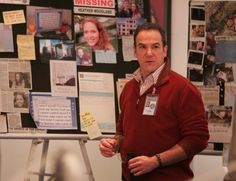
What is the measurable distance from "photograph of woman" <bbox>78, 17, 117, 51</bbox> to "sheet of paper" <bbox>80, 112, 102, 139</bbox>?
0.41 m

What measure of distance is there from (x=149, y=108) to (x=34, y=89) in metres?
0.83

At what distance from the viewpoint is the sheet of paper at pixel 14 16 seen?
88.4 inches

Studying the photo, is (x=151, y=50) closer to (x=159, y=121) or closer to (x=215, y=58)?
(x=159, y=121)

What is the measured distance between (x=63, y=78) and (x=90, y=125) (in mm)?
334

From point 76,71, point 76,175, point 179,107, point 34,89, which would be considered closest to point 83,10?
point 76,71

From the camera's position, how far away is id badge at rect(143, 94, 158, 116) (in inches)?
71.4

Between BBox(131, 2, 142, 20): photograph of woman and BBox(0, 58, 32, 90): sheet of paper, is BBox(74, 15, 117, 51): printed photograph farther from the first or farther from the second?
BBox(0, 58, 32, 90): sheet of paper

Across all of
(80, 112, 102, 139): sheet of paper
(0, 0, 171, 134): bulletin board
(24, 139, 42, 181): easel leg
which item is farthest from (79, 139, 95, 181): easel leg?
(0, 0, 171, 134): bulletin board

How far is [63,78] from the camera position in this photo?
90.7 inches

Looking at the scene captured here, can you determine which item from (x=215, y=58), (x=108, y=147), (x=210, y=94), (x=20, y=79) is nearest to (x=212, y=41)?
(x=215, y=58)

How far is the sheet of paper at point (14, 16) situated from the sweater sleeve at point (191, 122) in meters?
1.09

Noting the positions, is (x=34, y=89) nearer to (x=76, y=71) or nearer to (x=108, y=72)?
(x=76, y=71)

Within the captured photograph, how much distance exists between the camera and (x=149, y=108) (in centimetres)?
182

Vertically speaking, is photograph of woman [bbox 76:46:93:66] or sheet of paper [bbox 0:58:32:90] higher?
photograph of woman [bbox 76:46:93:66]
